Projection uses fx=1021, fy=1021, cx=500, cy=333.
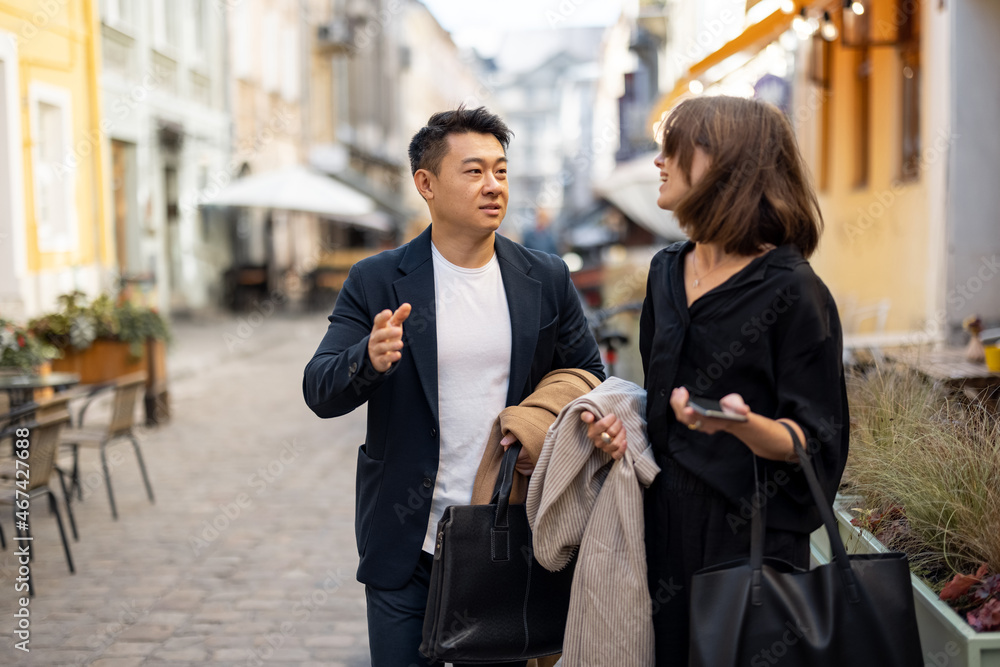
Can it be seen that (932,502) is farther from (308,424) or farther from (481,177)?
(308,424)

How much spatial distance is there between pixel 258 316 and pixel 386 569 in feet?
68.2

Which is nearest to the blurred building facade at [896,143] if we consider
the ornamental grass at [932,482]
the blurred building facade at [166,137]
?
the ornamental grass at [932,482]

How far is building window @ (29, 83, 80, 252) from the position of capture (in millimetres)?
12836

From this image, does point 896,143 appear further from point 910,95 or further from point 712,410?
point 712,410

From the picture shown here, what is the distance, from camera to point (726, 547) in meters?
2.09

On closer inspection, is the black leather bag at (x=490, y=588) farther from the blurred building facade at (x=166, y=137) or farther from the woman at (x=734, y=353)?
the blurred building facade at (x=166, y=137)

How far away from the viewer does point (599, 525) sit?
7.11 ft

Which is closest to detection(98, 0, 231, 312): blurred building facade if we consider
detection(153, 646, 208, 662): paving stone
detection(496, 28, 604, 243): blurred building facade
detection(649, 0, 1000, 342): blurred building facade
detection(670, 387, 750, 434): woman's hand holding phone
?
detection(649, 0, 1000, 342): blurred building facade

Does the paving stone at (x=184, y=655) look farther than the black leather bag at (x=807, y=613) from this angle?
Yes

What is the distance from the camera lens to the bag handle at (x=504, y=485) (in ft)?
8.05

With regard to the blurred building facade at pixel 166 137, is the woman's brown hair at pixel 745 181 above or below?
below

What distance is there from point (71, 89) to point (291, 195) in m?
6.50

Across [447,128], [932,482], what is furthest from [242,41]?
[932,482]

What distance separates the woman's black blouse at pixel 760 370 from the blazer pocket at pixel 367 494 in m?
0.79
